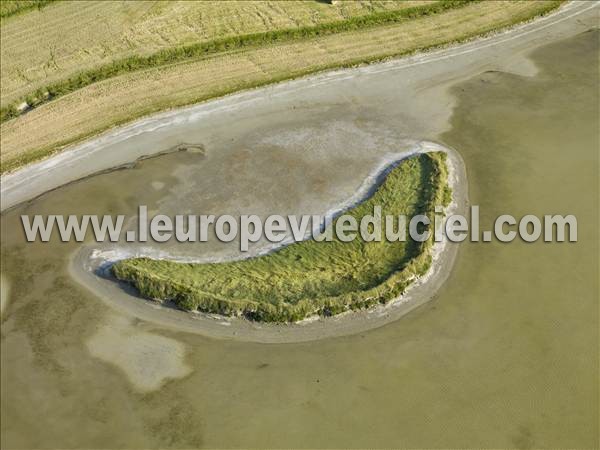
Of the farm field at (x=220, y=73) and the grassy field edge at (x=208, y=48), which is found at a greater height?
the grassy field edge at (x=208, y=48)

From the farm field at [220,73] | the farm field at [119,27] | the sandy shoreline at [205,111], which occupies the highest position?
the farm field at [119,27]

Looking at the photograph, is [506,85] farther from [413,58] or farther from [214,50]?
[214,50]

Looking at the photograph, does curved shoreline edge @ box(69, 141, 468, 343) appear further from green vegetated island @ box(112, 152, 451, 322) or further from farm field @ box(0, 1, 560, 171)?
farm field @ box(0, 1, 560, 171)

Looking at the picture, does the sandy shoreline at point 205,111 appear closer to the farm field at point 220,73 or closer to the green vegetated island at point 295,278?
the farm field at point 220,73

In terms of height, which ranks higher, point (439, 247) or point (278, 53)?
point (278, 53)

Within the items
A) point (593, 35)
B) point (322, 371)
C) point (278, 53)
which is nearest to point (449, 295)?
point (322, 371)

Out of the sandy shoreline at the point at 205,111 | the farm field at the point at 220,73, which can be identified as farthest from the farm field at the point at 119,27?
the sandy shoreline at the point at 205,111
